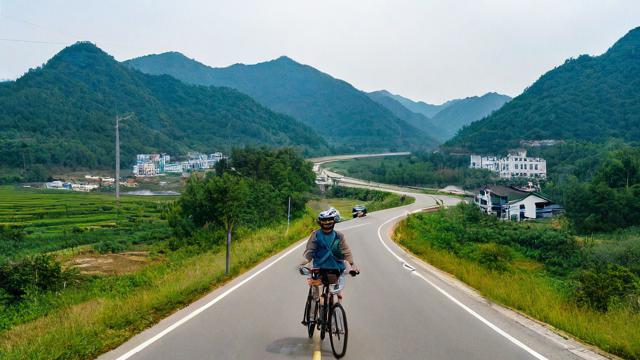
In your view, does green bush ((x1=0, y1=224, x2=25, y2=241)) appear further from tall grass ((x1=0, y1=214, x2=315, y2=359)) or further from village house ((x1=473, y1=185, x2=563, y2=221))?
village house ((x1=473, y1=185, x2=563, y2=221))

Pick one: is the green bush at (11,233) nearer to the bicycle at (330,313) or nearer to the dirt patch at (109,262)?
the dirt patch at (109,262)

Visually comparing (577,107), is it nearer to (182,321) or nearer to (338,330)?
(182,321)

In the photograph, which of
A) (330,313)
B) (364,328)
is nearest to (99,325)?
(330,313)

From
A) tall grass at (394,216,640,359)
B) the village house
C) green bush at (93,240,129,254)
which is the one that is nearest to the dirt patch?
green bush at (93,240,129,254)

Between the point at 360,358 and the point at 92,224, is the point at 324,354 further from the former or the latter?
the point at 92,224

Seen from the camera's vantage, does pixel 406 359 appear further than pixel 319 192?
No

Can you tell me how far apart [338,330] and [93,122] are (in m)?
141

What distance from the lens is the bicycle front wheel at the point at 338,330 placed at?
6.12 meters

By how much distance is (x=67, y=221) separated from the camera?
184 feet

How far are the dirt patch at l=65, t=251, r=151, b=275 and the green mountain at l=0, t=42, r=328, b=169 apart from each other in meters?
72.1

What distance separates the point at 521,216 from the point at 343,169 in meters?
78.4

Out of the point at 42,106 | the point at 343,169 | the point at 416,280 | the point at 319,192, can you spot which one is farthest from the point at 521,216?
the point at 42,106

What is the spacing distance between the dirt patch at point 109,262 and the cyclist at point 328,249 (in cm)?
2338

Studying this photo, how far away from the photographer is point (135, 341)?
6.75 m
